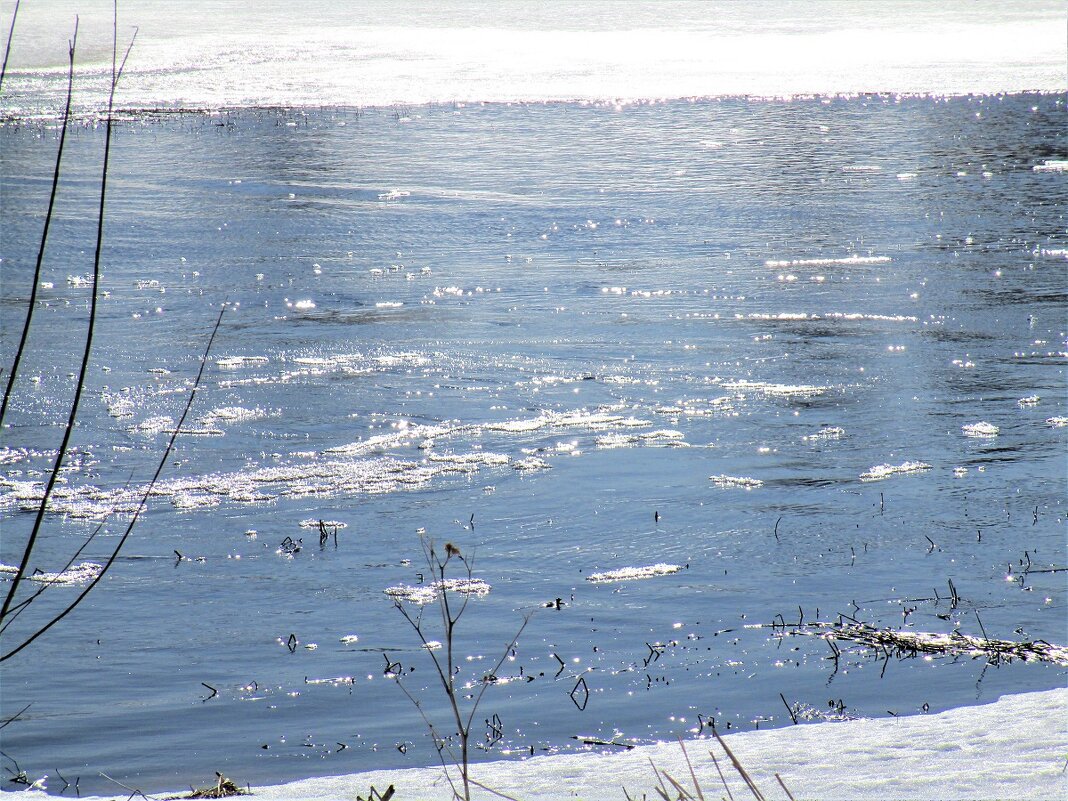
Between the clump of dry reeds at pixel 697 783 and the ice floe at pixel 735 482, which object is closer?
the clump of dry reeds at pixel 697 783

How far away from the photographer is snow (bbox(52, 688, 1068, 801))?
12.1 feet

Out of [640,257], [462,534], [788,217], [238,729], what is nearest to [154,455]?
[462,534]

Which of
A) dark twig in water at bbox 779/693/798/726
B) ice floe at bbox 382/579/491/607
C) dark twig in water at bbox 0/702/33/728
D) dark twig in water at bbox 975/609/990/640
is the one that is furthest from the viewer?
ice floe at bbox 382/579/491/607

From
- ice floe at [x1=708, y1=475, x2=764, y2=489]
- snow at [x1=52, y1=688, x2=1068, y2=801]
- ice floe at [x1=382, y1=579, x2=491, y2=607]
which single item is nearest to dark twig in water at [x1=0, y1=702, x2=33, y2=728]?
snow at [x1=52, y1=688, x2=1068, y2=801]

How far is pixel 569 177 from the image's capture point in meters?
21.7

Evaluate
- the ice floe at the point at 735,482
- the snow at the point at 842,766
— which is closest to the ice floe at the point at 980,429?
the ice floe at the point at 735,482

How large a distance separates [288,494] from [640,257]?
822 centimetres

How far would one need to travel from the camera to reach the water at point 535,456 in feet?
18.0

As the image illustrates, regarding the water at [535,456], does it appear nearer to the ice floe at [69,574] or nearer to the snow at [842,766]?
the ice floe at [69,574]

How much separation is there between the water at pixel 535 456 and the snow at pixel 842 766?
0.47 meters

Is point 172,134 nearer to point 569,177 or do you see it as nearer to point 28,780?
point 569,177

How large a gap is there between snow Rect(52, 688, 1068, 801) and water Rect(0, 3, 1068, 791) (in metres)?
0.47

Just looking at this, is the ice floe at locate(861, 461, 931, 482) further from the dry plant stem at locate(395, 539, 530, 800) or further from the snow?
the snow

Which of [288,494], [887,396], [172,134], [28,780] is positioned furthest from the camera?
[172,134]
